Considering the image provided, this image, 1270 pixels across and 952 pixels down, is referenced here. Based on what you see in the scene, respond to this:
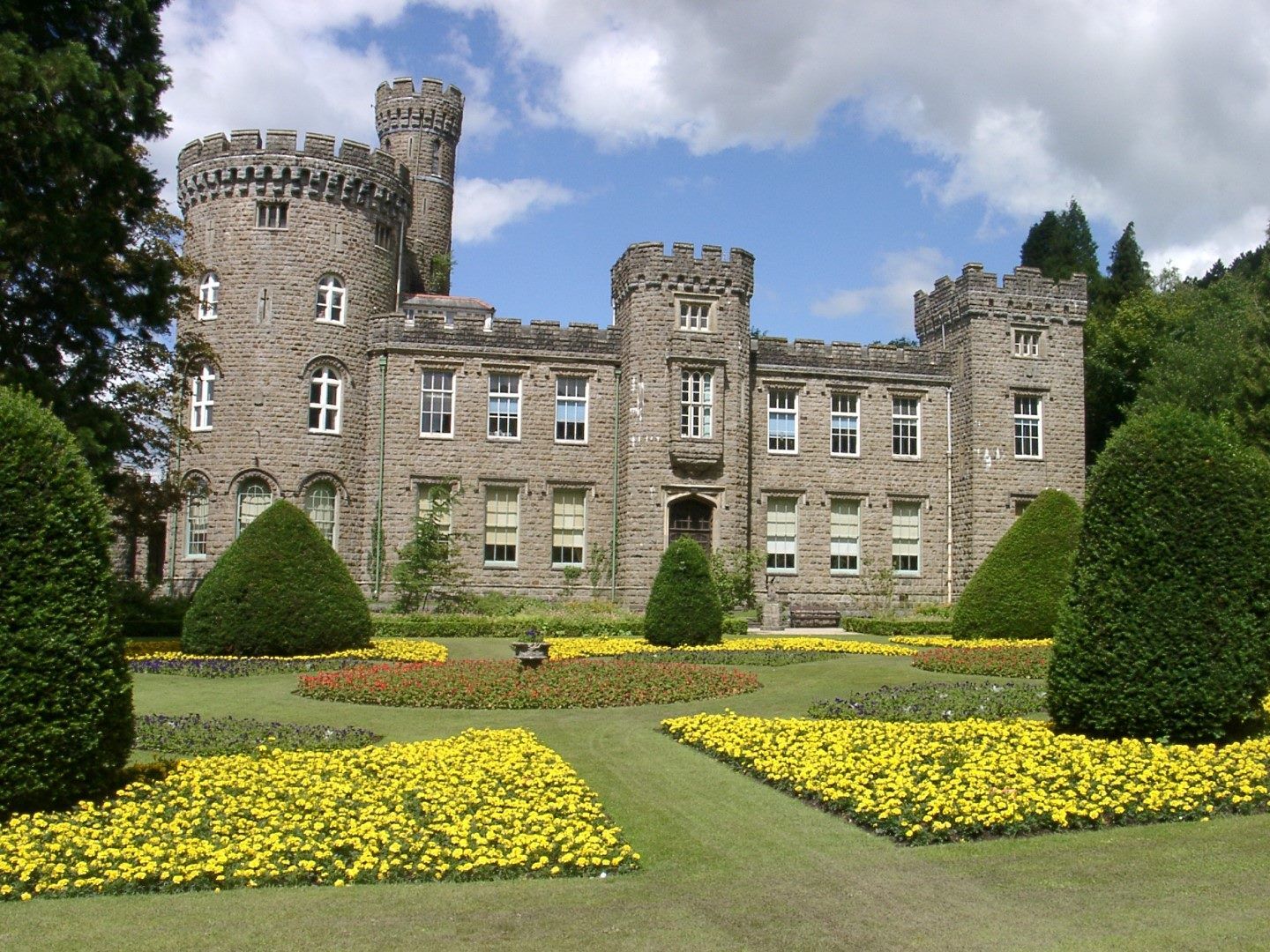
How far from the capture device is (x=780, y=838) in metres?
8.85

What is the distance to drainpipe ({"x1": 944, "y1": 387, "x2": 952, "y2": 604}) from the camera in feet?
120

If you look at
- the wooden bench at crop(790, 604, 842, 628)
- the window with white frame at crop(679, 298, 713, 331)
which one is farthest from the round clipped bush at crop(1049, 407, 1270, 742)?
the window with white frame at crop(679, 298, 713, 331)

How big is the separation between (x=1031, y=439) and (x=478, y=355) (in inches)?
695

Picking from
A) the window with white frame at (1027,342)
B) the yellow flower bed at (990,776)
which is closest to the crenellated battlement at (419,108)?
the window with white frame at (1027,342)

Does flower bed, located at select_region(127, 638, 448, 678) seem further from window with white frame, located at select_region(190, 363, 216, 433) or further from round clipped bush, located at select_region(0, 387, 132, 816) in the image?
window with white frame, located at select_region(190, 363, 216, 433)

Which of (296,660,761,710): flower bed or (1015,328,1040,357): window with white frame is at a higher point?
(1015,328,1040,357): window with white frame

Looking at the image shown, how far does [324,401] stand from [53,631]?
975 inches

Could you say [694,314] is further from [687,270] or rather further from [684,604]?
[684,604]

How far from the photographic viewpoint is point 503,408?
1361 inches

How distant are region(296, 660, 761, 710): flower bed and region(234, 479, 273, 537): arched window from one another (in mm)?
14572

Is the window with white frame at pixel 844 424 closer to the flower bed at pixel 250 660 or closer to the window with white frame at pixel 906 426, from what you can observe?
the window with white frame at pixel 906 426

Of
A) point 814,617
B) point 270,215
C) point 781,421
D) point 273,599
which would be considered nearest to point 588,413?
point 781,421

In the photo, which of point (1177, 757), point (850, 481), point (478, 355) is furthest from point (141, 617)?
point (1177, 757)

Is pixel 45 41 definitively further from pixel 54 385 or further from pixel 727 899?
pixel 727 899
